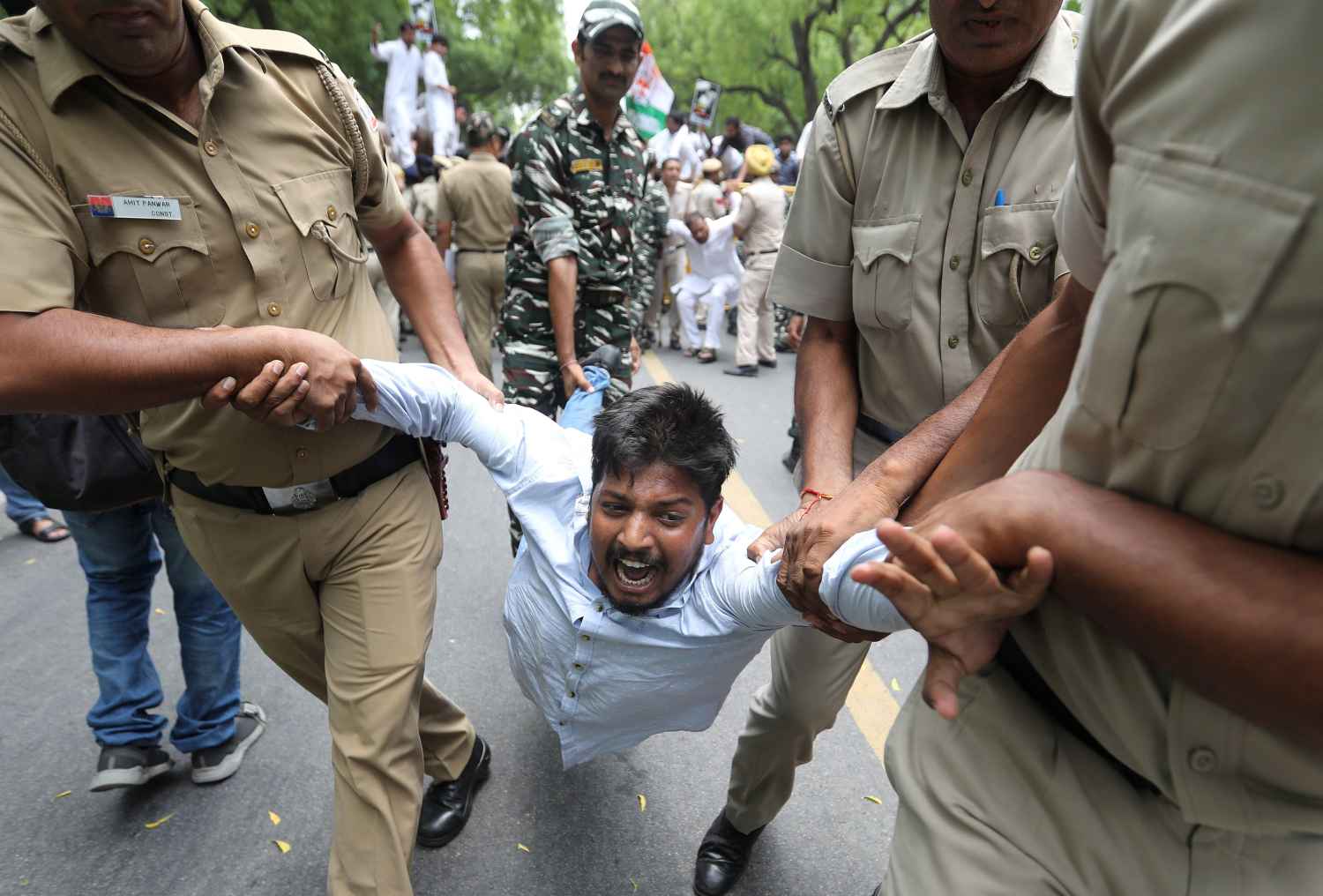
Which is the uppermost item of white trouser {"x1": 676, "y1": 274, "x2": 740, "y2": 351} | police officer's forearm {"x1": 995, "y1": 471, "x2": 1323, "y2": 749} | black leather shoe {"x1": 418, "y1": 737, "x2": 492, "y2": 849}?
police officer's forearm {"x1": 995, "y1": 471, "x2": 1323, "y2": 749}

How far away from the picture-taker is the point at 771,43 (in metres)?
27.0

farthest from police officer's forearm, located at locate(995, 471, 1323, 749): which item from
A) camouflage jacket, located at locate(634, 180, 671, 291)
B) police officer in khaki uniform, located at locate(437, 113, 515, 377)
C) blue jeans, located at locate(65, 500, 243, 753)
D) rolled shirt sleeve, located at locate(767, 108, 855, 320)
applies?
police officer in khaki uniform, located at locate(437, 113, 515, 377)

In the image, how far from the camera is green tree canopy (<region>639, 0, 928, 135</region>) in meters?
22.8

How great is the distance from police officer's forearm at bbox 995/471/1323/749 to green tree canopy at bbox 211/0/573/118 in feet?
39.2

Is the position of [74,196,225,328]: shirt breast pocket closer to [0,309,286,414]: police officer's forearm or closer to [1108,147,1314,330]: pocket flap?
[0,309,286,414]: police officer's forearm

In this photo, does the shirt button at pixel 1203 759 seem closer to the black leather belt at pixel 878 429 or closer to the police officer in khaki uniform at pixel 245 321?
the black leather belt at pixel 878 429

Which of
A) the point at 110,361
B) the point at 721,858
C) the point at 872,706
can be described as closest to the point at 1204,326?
the point at 110,361

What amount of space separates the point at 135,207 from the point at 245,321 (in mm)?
294

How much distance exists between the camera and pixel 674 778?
8.82 feet

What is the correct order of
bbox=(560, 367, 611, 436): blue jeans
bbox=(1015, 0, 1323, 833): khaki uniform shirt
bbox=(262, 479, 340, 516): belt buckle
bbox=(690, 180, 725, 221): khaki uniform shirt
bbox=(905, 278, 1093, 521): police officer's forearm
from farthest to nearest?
bbox=(690, 180, 725, 221): khaki uniform shirt
bbox=(560, 367, 611, 436): blue jeans
bbox=(262, 479, 340, 516): belt buckle
bbox=(905, 278, 1093, 521): police officer's forearm
bbox=(1015, 0, 1323, 833): khaki uniform shirt

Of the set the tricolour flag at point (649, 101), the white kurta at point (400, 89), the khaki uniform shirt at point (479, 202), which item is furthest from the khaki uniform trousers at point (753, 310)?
the white kurta at point (400, 89)

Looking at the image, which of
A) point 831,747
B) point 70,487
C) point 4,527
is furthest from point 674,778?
point 4,527

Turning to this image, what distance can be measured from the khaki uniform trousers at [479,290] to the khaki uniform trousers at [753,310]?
273 centimetres

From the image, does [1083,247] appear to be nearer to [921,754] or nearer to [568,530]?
[921,754]
